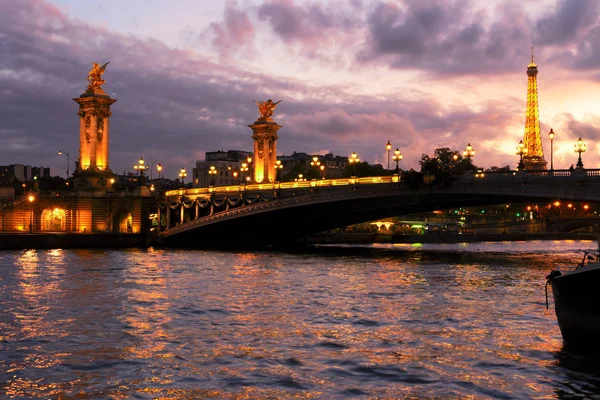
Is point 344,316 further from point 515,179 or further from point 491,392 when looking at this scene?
point 515,179

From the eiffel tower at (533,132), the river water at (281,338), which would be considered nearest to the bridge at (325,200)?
the river water at (281,338)

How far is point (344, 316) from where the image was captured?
98.3ft

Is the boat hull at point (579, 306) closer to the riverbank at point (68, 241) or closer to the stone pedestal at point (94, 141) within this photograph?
the riverbank at point (68, 241)

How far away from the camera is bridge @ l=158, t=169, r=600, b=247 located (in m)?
57.4

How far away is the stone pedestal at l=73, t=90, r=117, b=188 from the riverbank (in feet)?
37.0

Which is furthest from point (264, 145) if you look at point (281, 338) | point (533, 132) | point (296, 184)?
point (533, 132)

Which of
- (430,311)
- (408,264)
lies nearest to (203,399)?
(430,311)

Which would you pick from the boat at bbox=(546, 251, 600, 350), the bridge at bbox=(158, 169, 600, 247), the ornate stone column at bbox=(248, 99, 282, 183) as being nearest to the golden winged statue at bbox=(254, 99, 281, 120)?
the ornate stone column at bbox=(248, 99, 282, 183)

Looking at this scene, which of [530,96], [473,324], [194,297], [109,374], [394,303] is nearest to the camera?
[109,374]

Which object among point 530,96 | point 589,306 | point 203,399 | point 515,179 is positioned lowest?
point 203,399

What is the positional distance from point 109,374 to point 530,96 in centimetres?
16535

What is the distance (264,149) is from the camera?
102 metres

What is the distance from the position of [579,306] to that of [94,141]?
75.2 meters

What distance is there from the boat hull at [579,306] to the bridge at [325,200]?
3413 centimetres
